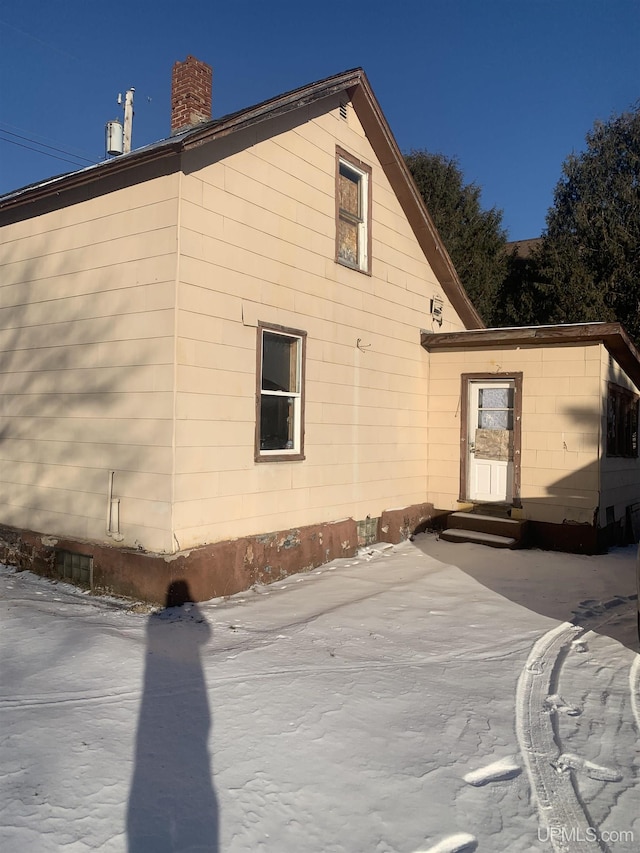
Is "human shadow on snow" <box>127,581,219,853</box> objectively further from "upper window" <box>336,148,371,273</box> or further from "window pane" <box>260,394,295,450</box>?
"upper window" <box>336,148,371,273</box>

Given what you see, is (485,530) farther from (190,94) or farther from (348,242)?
(190,94)

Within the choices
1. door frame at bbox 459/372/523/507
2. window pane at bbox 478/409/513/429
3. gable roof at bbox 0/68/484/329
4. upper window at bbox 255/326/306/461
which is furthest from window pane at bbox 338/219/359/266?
window pane at bbox 478/409/513/429

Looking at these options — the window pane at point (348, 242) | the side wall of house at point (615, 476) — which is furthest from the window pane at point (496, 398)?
the window pane at point (348, 242)

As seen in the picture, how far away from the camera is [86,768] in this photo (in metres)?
3.29

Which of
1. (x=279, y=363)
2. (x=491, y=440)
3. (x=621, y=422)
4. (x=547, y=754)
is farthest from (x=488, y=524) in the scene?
(x=547, y=754)

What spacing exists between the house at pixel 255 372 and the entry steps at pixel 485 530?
0.47m

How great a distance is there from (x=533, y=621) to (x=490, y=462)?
4998 millimetres

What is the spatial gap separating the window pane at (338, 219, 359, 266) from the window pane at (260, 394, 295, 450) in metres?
2.54

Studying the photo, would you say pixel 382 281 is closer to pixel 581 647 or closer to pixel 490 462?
pixel 490 462

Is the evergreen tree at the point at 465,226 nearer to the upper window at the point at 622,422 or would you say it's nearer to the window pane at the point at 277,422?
the upper window at the point at 622,422

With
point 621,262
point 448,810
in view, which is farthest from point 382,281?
point 621,262

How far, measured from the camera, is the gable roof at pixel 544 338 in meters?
9.73

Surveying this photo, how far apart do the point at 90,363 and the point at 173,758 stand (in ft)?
15.8

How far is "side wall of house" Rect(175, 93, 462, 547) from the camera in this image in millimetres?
6738
